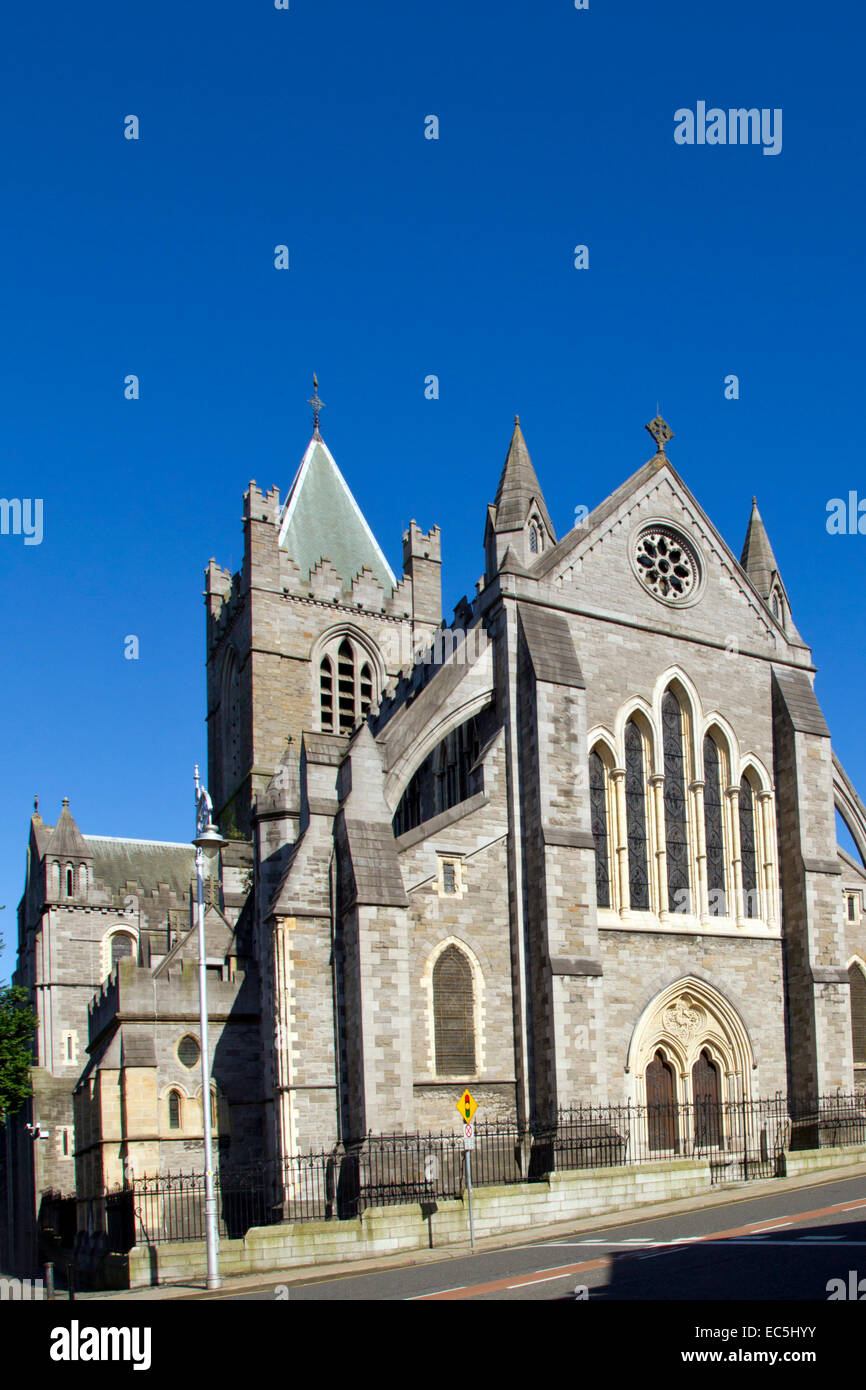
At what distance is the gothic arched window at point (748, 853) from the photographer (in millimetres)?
29359

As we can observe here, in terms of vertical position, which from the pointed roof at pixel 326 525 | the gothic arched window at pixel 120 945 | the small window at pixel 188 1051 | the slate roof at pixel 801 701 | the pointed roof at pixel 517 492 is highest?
the pointed roof at pixel 326 525

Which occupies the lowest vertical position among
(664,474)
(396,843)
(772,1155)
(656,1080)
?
(772,1155)

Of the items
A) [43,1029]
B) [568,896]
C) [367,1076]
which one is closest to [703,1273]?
[367,1076]

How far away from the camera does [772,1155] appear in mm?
26984

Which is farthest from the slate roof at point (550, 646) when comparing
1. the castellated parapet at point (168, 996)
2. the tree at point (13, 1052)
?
the tree at point (13, 1052)

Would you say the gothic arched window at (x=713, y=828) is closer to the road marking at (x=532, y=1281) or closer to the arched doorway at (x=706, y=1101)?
the arched doorway at (x=706, y=1101)

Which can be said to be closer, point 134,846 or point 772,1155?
point 772,1155

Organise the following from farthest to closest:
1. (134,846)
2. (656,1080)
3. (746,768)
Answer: (134,846), (746,768), (656,1080)

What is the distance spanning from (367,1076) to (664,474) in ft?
53.6

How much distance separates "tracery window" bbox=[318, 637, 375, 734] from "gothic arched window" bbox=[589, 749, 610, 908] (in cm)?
1940

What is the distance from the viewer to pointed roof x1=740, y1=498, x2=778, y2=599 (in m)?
32.5

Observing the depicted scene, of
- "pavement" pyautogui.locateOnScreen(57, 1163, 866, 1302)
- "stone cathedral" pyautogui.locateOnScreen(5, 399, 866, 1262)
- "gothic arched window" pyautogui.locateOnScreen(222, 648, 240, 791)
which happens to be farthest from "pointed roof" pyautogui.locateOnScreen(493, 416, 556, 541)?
"gothic arched window" pyautogui.locateOnScreen(222, 648, 240, 791)

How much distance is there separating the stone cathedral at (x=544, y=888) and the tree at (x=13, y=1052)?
725cm
